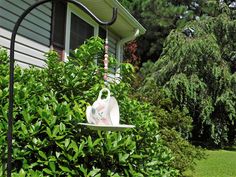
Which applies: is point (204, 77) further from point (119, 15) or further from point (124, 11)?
point (124, 11)

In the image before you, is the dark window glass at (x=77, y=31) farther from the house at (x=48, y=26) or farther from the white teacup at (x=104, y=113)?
the white teacup at (x=104, y=113)

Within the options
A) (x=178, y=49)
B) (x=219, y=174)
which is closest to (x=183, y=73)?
(x=178, y=49)

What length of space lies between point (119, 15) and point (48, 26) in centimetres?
245

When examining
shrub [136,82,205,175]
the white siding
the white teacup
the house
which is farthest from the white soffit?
the white teacup

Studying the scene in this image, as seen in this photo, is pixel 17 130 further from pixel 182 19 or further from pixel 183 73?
pixel 182 19

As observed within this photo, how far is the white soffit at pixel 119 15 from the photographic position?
8553 mm

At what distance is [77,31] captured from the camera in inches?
353

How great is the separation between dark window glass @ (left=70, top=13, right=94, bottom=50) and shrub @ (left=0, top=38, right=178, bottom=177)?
486 centimetres

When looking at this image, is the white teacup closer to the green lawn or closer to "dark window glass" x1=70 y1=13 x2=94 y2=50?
"dark window glass" x1=70 y1=13 x2=94 y2=50

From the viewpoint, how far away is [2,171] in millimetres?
3059

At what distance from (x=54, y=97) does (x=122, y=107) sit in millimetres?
670

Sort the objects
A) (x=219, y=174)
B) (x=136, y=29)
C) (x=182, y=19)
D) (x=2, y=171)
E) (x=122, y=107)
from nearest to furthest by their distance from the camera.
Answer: (x=2, y=171)
(x=122, y=107)
(x=219, y=174)
(x=136, y=29)
(x=182, y=19)

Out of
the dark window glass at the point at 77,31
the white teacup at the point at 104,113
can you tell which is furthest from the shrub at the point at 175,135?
the white teacup at the point at 104,113

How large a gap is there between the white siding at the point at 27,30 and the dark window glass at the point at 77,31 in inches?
42.2
